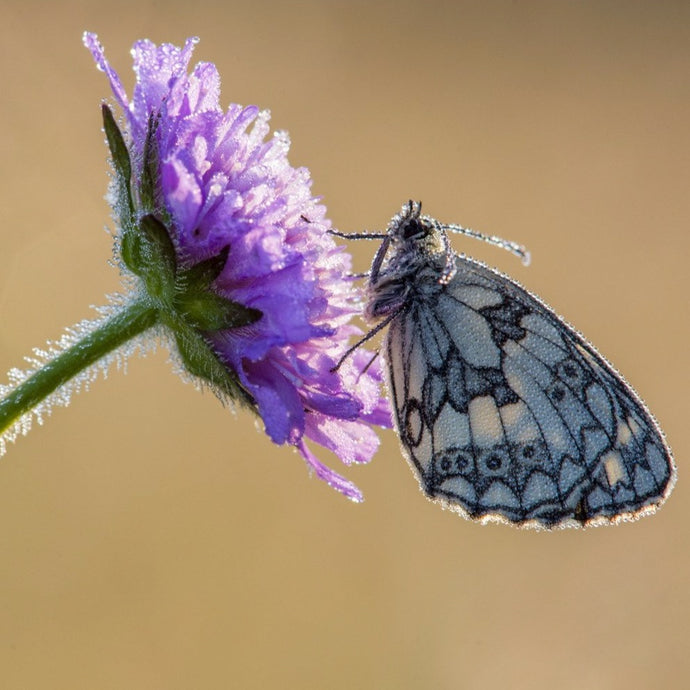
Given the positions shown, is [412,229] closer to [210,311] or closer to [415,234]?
[415,234]

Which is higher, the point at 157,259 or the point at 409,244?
the point at 409,244

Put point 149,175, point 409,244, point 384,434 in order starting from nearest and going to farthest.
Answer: point 149,175 → point 409,244 → point 384,434

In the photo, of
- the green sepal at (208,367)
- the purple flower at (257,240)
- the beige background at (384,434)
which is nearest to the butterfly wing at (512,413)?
the purple flower at (257,240)

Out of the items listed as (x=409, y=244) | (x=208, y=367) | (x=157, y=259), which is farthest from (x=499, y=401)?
(x=157, y=259)

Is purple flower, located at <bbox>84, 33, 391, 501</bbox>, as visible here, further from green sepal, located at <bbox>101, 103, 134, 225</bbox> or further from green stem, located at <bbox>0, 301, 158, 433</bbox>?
green stem, located at <bbox>0, 301, 158, 433</bbox>

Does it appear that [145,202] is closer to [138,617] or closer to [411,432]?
[411,432]

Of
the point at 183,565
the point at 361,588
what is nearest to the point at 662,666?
the point at 361,588

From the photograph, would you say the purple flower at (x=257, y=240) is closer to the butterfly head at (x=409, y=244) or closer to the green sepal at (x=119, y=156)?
the green sepal at (x=119, y=156)
